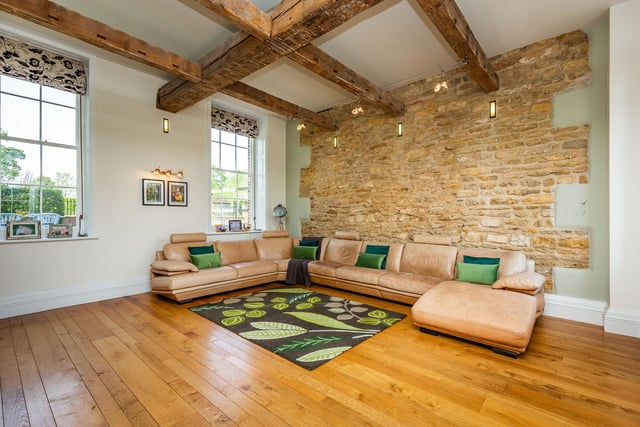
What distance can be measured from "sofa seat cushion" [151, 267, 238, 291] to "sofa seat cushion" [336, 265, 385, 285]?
5.63ft

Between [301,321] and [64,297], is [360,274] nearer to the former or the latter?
[301,321]

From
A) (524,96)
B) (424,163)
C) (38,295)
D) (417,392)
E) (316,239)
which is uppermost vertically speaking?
(524,96)

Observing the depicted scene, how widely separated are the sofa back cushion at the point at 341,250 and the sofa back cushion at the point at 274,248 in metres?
0.77

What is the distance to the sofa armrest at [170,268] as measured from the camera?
4008 millimetres

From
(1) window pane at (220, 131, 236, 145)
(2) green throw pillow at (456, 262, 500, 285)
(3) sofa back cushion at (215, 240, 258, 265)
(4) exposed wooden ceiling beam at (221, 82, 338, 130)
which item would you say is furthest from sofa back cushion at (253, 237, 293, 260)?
(2) green throw pillow at (456, 262, 500, 285)

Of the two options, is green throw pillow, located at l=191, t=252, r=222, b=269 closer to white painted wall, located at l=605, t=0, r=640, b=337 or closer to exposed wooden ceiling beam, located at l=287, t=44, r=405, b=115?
exposed wooden ceiling beam, located at l=287, t=44, r=405, b=115

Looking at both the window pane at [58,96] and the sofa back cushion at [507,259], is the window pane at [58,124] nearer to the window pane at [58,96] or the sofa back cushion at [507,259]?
the window pane at [58,96]

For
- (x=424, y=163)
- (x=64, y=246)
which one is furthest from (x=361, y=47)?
(x=64, y=246)

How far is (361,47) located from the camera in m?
3.88

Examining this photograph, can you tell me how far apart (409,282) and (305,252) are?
85.1 inches

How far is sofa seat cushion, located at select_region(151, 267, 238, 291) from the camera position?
390 centimetres

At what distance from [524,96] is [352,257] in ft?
11.3

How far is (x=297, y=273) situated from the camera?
509cm

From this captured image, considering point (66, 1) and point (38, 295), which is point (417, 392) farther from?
point (66, 1)
